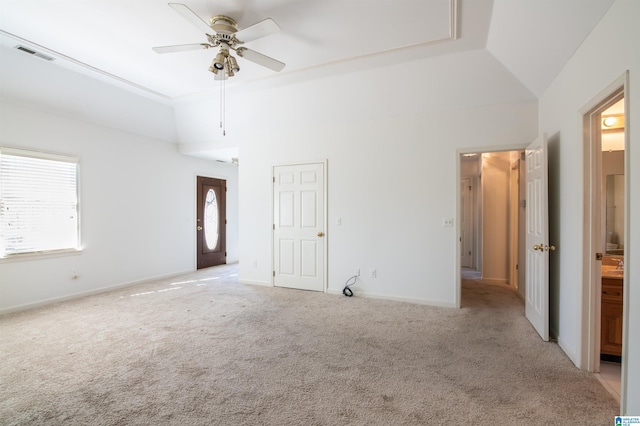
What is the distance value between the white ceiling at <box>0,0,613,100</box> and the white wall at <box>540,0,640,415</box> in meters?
0.18

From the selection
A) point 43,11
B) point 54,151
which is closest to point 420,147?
point 43,11

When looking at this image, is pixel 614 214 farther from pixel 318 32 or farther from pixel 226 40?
pixel 226 40

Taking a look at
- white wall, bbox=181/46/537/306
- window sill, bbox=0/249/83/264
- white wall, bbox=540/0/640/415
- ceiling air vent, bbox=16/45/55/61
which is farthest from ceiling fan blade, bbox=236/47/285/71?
window sill, bbox=0/249/83/264

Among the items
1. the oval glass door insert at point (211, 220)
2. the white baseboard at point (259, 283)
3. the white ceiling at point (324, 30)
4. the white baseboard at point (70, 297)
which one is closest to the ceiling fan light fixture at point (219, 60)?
the white ceiling at point (324, 30)

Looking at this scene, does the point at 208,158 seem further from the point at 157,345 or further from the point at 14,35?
the point at 157,345

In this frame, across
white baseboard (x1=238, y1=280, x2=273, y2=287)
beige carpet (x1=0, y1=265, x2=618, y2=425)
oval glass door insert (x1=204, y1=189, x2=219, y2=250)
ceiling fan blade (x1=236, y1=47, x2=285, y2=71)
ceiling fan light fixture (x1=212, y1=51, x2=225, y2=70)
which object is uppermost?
ceiling fan blade (x1=236, y1=47, x2=285, y2=71)

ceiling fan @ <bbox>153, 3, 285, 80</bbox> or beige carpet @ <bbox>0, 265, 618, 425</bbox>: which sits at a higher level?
ceiling fan @ <bbox>153, 3, 285, 80</bbox>

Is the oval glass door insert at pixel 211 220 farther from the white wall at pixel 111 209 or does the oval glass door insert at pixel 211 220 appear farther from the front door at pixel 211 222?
the white wall at pixel 111 209

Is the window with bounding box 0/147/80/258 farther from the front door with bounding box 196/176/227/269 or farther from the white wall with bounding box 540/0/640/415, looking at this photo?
the white wall with bounding box 540/0/640/415

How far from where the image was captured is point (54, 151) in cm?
414

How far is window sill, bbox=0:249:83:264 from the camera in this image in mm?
3734

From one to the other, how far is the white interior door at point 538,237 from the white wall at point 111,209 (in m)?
5.94

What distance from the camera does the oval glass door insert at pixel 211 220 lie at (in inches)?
262

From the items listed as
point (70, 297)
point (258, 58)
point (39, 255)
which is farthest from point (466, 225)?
point (39, 255)
